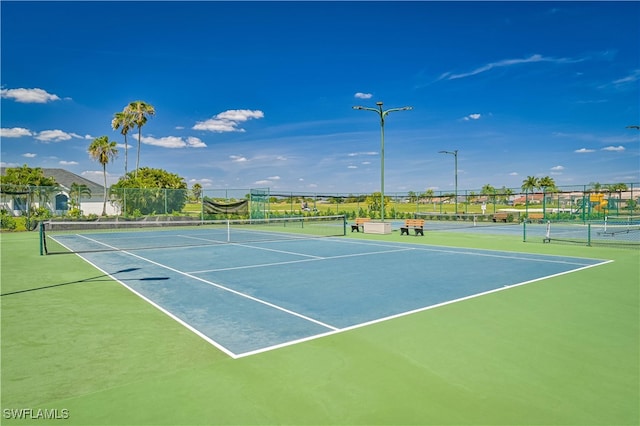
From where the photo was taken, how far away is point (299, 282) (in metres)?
9.55

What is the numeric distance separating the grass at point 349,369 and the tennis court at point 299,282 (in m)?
0.48

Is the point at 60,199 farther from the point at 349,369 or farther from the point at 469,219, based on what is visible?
the point at 349,369

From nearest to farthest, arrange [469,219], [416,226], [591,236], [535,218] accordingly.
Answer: [591,236]
[416,226]
[469,219]
[535,218]

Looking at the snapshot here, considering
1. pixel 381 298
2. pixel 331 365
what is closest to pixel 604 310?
pixel 381 298

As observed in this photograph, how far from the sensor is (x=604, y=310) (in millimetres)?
7070

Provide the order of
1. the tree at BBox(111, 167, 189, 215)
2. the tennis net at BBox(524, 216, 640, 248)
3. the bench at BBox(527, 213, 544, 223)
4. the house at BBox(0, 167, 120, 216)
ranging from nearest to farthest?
the tennis net at BBox(524, 216, 640, 248) → the house at BBox(0, 167, 120, 216) → the tree at BBox(111, 167, 189, 215) → the bench at BBox(527, 213, 544, 223)

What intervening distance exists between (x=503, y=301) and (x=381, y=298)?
2.26m

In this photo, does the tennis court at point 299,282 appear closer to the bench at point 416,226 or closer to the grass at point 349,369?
Answer: the grass at point 349,369

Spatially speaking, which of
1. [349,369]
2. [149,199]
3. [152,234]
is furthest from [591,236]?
[149,199]

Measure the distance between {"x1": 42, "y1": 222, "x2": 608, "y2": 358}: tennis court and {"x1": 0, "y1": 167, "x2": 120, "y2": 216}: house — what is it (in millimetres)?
19503

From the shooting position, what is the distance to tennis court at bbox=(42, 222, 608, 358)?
634cm

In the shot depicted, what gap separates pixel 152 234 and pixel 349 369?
898 inches

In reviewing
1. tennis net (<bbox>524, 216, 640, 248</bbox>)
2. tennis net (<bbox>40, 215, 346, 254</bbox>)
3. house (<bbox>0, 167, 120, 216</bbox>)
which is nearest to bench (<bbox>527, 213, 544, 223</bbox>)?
tennis net (<bbox>524, 216, 640, 248</bbox>)

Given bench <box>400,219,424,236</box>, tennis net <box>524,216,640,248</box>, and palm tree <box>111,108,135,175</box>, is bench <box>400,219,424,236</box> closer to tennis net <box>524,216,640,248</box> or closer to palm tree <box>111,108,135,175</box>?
tennis net <box>524,216,640,248</box>
